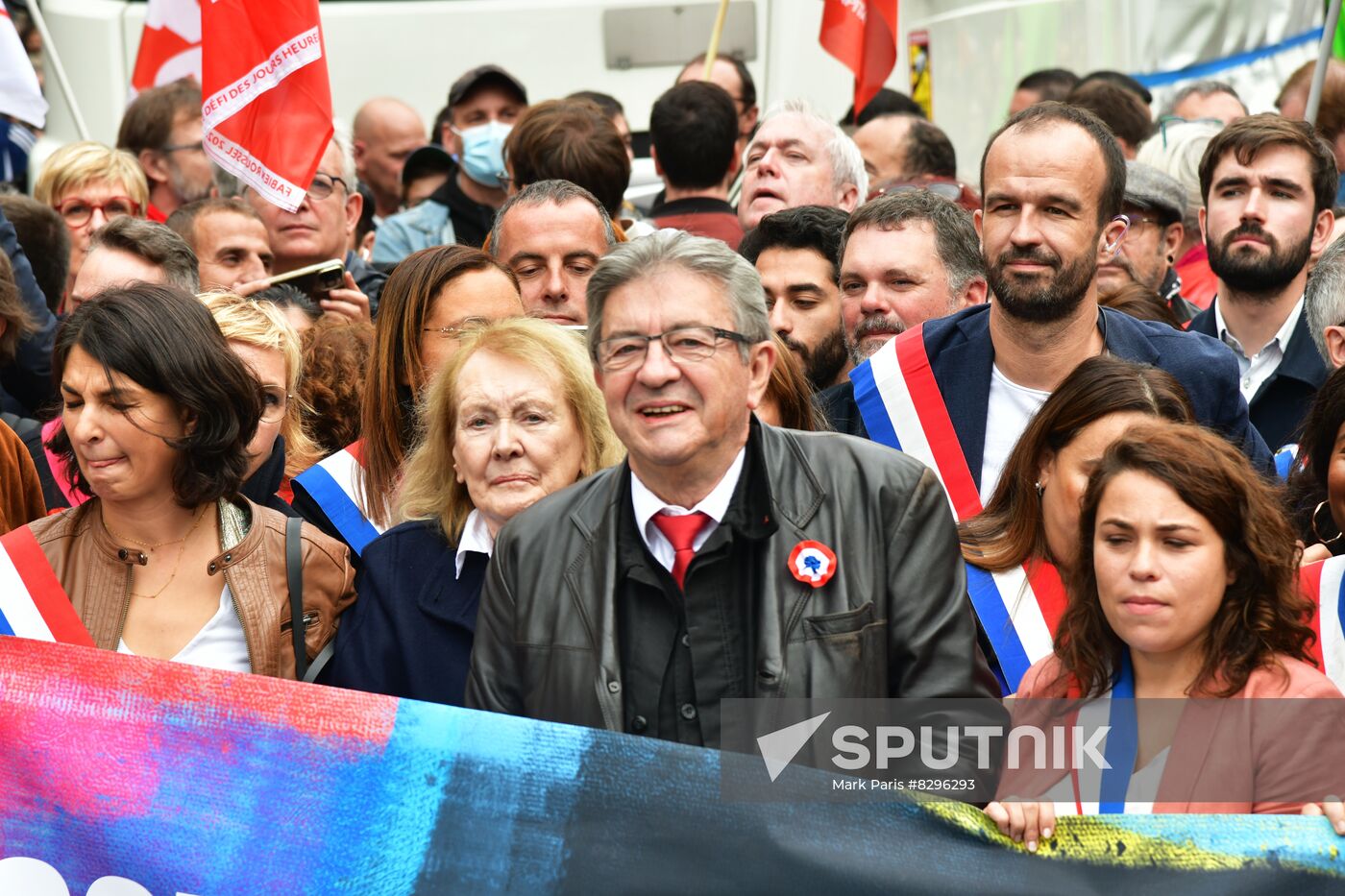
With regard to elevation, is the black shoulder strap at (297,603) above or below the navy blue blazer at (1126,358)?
below

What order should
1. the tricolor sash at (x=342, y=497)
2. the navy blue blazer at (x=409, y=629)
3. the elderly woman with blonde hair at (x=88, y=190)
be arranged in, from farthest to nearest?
1. the elderly woman with blonde hair at (x=88, y=190)
2. the tricolor sash at (x=342, y=497)
3. the navy blue blazer at (x=409, y=629)

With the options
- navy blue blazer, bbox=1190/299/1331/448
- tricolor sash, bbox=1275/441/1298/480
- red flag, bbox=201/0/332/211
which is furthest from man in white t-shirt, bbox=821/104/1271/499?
red flag, bbox=201/0/332/211

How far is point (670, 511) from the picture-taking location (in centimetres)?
346

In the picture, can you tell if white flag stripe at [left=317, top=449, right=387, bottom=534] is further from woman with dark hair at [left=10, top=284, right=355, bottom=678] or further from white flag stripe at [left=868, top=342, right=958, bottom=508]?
white flag stripe at [left=868, top=342, right=958, bottom=508]

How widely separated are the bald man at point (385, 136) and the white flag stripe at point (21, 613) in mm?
6164

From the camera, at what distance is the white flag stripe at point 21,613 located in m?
4.07

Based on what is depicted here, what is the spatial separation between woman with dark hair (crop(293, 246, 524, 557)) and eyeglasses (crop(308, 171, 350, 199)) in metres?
2.05

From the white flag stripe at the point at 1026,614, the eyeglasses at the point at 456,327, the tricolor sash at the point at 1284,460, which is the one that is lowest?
the white flag stripe at the point at 1026,614

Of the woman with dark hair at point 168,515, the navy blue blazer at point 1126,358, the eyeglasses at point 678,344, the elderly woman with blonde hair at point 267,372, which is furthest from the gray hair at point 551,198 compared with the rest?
the eyeglasses at point 678,344

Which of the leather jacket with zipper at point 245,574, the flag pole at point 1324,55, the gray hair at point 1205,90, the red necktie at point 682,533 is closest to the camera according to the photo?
the red necktie at point 682,533

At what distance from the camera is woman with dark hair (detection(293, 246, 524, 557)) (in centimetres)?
482

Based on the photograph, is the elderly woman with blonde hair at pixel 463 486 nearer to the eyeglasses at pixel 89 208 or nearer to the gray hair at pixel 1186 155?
the eyeglasses at pixel 89 208

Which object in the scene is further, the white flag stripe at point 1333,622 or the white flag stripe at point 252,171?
the white flag stripe at point 252,171

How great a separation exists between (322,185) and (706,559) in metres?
4.28
